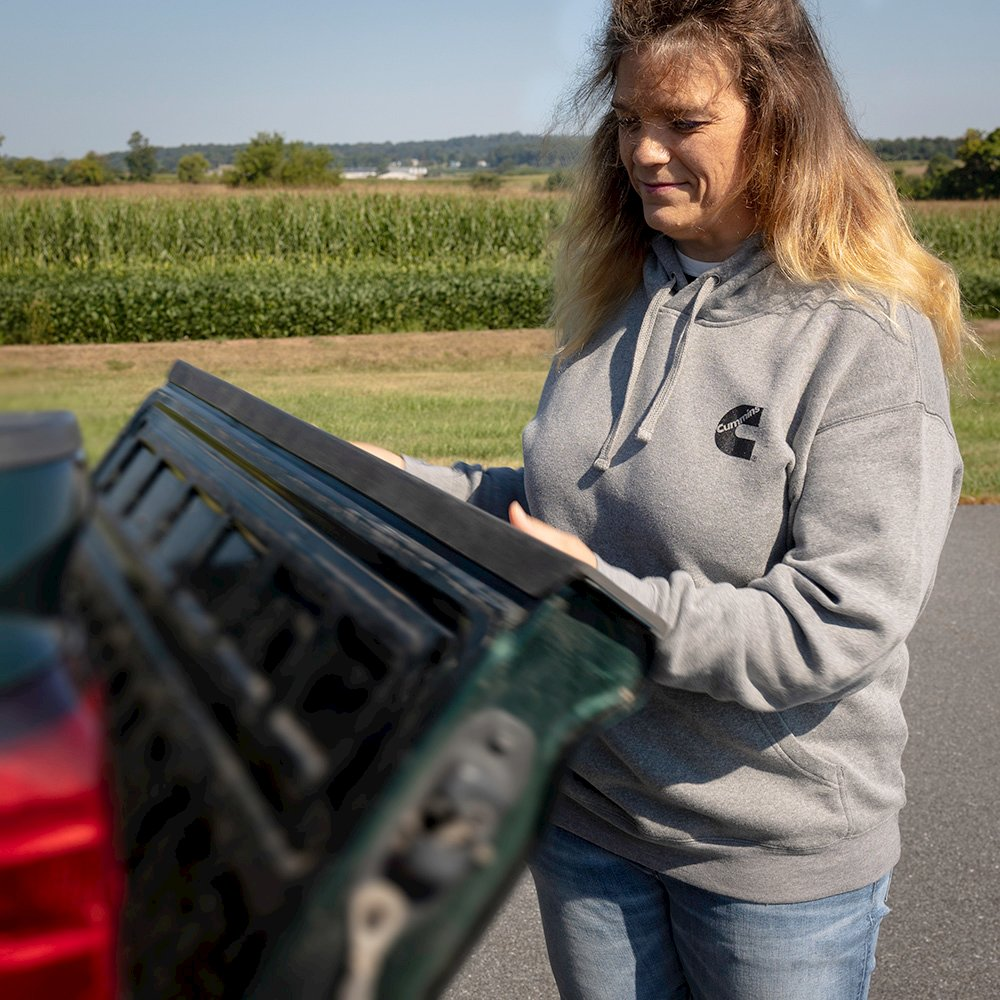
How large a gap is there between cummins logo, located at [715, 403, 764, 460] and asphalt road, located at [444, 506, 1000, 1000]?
771 millimetres

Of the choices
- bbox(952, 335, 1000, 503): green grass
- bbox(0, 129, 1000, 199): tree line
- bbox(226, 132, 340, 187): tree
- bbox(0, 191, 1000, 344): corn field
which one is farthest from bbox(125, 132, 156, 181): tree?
bbox(226, 132, 340, 187): tree

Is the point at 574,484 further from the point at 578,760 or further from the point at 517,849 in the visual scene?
the point at 517,849

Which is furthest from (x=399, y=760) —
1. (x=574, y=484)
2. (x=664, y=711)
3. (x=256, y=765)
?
(x=574, y=484)

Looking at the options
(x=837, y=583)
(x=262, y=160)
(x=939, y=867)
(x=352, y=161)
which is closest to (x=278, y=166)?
(x=262, y=160)

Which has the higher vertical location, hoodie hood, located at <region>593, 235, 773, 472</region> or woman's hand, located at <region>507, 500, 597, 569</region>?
hoodie hood, located at <region>593, 235, 773, 472</region>

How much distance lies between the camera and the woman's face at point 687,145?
162cm

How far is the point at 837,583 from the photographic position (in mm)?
1354

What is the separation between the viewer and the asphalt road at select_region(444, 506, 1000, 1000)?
9.25ft

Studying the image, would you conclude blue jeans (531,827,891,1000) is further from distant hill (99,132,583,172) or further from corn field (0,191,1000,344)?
corn field (0,191,1000,344)

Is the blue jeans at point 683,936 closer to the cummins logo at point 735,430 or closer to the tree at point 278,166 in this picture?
the cummins logo at point 735,430

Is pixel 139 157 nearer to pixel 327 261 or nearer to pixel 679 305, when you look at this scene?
pixel 679 305

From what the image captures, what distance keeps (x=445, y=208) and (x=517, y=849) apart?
76.8ft

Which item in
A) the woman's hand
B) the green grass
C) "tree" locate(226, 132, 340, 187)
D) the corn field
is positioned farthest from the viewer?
"tree" locate(226, 132, 340, 187)

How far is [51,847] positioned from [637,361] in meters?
1.34
